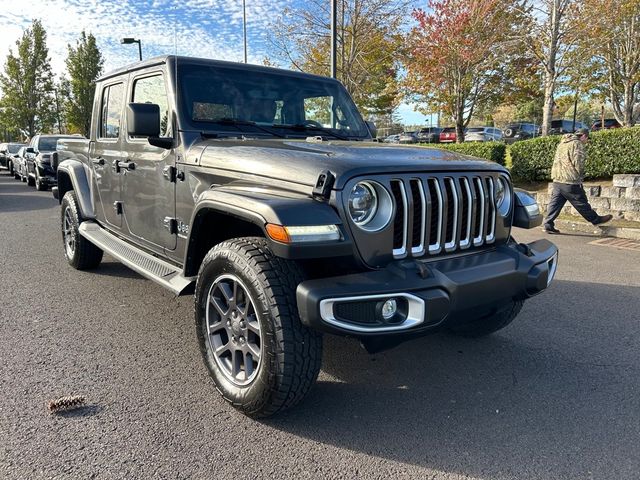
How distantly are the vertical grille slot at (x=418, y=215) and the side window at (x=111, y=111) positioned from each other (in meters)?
2.89

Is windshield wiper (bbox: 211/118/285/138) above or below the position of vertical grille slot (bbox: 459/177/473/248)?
above

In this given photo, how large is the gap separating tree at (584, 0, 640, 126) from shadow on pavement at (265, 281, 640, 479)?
10.9 metres

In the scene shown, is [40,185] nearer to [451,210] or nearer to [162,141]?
[162,141]

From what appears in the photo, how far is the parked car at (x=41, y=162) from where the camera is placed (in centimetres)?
1464

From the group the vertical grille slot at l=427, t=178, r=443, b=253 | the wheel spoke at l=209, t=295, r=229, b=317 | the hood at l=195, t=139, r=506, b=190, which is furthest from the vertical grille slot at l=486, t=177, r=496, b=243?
the wheel spoke at l=209, t=295, r=229, b=317

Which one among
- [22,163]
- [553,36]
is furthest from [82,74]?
[553,36]

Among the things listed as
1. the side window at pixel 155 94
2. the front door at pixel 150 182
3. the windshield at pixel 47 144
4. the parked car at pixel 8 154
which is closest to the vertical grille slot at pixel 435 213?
the front door at pixel 150 182

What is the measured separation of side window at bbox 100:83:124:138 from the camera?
4.35 metres

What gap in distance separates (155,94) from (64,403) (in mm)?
2242

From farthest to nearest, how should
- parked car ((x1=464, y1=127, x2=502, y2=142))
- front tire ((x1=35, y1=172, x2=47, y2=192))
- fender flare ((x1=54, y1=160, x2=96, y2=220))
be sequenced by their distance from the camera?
1. parked car ((x1=464, y1=127, x2=502, y2=142))
2. front tire ((x1=35, y1=172, x2=47, y2=192))
3. fender flare ((x1=54, y1=160, x2=96, y2=220))

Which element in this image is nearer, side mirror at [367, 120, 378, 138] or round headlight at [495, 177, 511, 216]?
round headlight at [495, 177, 511, 216]

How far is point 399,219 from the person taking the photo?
2.51 meters

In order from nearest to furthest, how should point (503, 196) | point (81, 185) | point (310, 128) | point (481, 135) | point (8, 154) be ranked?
point (503, 196) → point (310, 128) → point (81, 185) → point (8, 154) → point (481, 135)

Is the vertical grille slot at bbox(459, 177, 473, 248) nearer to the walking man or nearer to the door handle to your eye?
the door handle
